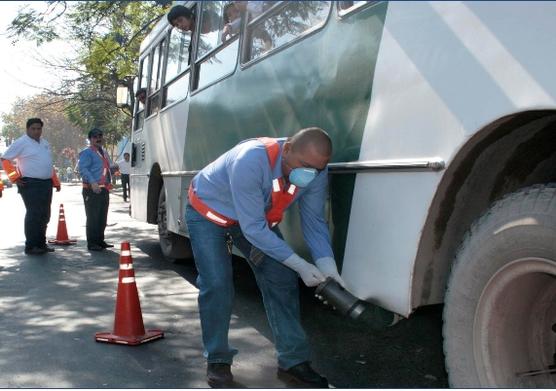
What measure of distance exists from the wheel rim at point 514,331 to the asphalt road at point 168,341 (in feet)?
2.03

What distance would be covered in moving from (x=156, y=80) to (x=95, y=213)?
7.49 feet

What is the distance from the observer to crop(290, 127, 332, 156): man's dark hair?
2975 mm

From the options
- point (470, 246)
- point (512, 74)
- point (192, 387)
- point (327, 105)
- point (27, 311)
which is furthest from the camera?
point (27, 311)

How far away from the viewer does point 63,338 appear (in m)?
4.36

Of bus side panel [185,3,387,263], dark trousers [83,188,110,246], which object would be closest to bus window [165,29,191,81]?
bus side panel [185,3,387,263]

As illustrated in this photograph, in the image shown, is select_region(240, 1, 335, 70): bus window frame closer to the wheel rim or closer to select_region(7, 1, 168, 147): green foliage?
select_region(7, 1, 168, 147): green foliage

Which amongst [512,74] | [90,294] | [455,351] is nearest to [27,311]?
[90,294]

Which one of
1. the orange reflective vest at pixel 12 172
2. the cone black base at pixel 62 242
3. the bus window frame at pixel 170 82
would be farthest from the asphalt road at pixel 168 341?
the cone black base at pixel 62 242

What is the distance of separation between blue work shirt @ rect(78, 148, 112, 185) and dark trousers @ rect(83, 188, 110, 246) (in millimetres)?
217

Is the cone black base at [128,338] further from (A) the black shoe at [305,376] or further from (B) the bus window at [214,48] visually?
(B) the bus window at [214,48]

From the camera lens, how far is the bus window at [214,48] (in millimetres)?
4648

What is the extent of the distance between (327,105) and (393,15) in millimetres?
690

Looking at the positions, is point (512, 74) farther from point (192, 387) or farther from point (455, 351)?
point (192, 387)

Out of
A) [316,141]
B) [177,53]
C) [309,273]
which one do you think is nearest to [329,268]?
[309,273]
